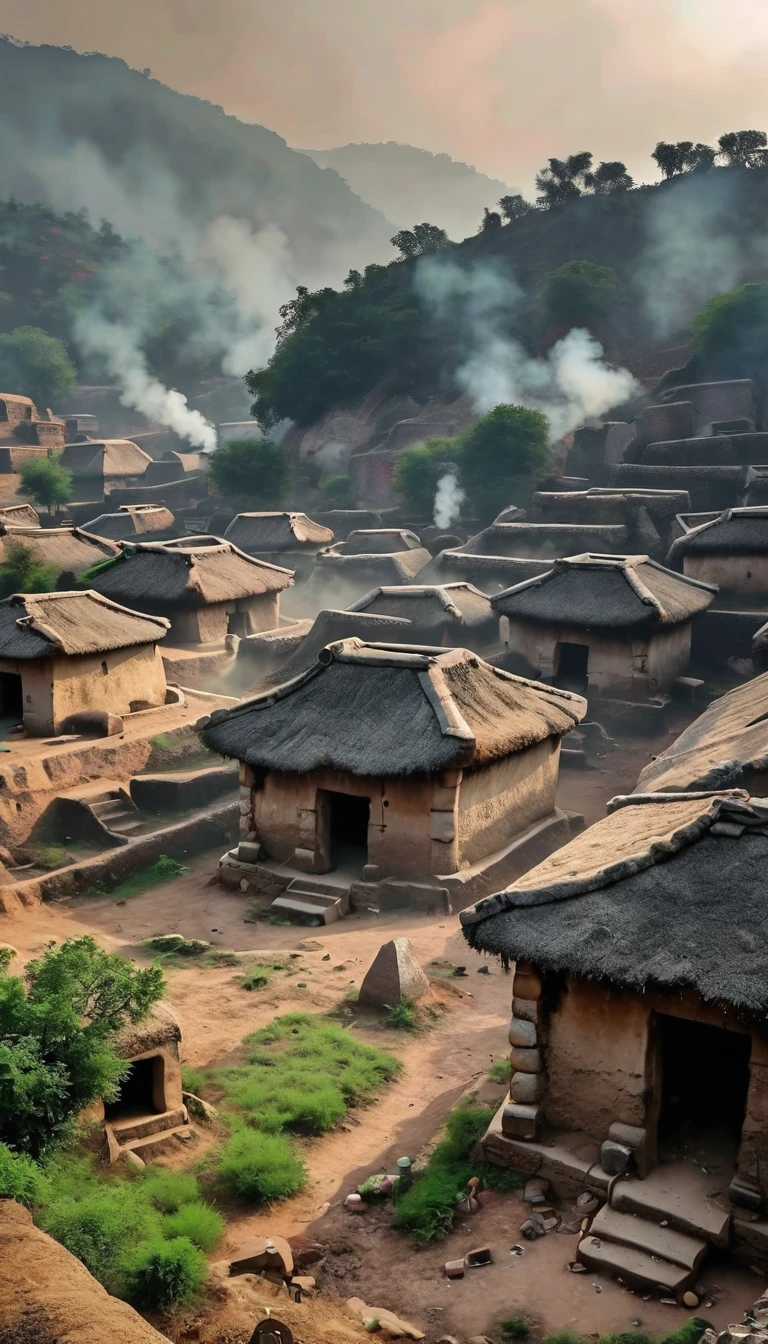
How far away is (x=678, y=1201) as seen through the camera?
27.5ft

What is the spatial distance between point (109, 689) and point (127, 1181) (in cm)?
1460

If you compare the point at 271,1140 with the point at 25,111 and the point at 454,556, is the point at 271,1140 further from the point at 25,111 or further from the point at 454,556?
the point at 25,111

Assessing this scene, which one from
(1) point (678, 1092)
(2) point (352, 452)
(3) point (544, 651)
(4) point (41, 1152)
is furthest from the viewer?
(2) point (352, 452)

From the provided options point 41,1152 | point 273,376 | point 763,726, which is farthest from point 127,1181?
point 273,376

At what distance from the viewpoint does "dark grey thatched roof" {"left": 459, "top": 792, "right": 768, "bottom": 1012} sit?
8.27 m

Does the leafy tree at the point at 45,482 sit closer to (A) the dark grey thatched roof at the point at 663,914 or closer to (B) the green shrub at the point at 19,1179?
(A) the dark grey thatched roof at the point at 663,914

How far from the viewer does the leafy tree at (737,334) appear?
43.7m

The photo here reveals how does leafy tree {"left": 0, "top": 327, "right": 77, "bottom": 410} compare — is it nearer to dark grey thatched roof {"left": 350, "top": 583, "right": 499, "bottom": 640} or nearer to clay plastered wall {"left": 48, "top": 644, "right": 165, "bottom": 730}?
dark grey thatched roof {"left": 350, "top": 583, "right": 499, "bottom": 640}

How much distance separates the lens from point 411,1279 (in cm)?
828

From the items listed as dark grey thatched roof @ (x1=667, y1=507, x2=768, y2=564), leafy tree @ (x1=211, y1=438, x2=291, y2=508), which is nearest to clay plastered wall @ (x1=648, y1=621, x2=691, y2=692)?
dark grey thatched roof @ (x1=667, y1=507, x2=768, y2=564)

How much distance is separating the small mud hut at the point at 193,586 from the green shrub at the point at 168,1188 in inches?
803

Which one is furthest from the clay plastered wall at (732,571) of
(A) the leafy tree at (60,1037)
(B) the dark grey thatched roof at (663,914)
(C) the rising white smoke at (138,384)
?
(C) the rising white smoke at (138,384)

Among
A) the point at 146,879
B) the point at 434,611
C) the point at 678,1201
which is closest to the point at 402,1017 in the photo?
the point at 678,1201

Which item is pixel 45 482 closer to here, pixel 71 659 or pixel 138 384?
pixel 71 659
